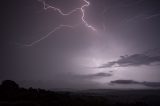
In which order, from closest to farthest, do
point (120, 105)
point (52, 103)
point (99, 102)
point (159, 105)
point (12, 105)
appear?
1. point (12, 105)
2. point (52, 103)
3. point (99, 102)
4. point (120, 105)
5. point (159, 105)

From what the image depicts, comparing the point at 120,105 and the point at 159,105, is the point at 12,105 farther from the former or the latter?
the point at 159,105

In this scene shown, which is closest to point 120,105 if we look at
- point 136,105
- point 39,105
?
point 136,105

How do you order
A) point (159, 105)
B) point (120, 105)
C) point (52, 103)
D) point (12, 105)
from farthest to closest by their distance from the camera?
point (159, 105) < point (120, 105) < point (52, 103) < point (12, 105)

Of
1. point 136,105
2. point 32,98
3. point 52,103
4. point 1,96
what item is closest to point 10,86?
point 1,96

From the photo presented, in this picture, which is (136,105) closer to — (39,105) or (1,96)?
(39,105)

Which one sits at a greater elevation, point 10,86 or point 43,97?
point 10,86

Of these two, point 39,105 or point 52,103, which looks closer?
point 39,105

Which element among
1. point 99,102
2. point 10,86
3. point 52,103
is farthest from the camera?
point 10,86

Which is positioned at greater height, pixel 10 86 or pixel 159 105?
pixel 10 86

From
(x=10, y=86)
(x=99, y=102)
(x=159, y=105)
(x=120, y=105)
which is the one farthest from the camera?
(x=159, y=105)
